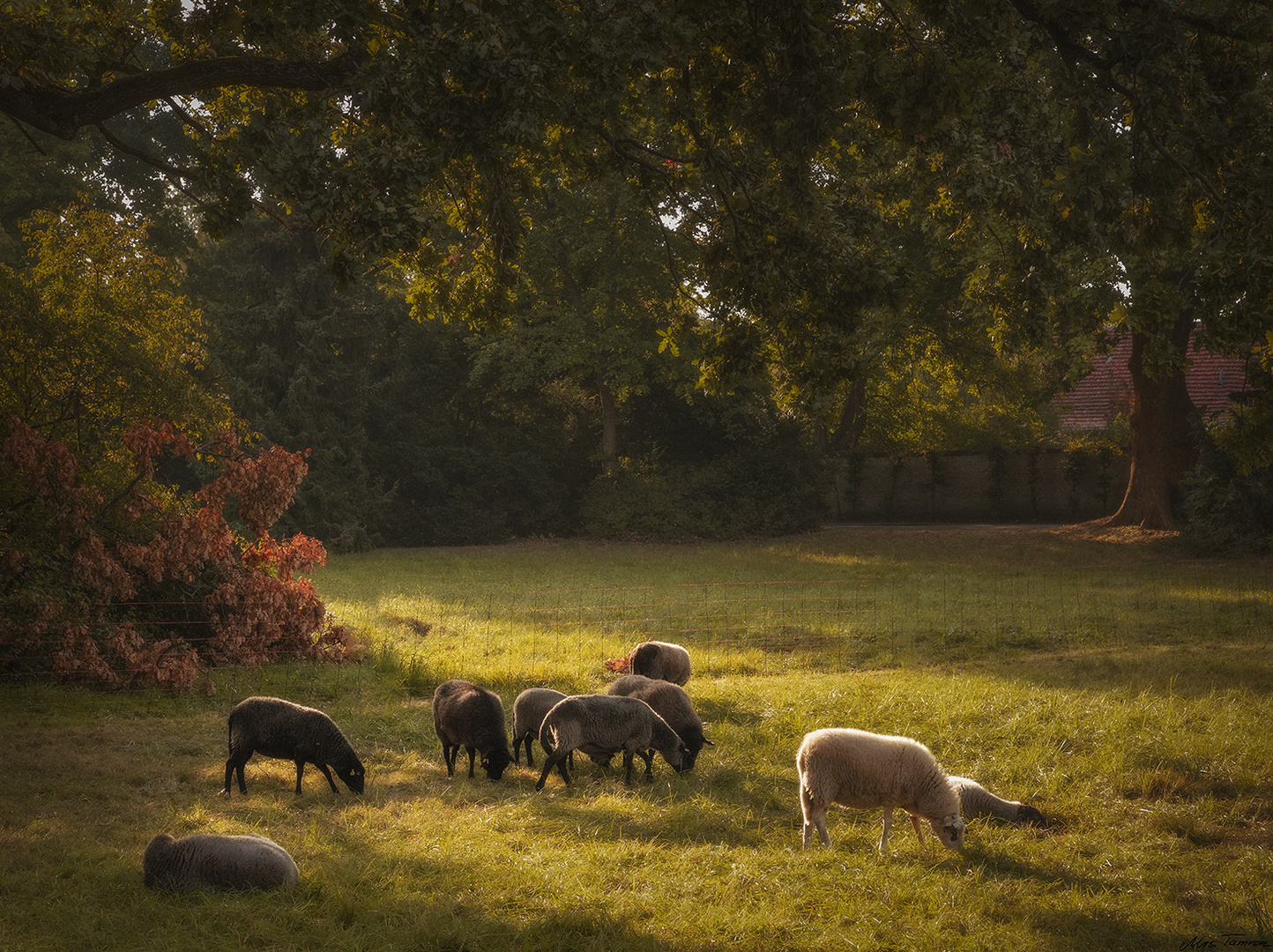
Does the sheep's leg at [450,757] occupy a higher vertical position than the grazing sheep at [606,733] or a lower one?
lower

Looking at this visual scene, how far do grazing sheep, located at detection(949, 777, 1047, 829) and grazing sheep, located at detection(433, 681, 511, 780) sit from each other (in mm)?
3849

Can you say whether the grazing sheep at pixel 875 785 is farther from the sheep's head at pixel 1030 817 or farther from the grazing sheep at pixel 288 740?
the grazing sheep at pixel 288 740

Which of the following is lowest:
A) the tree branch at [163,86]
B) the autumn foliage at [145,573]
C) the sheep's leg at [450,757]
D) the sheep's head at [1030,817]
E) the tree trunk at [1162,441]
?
the sheep's leg at [450,757]

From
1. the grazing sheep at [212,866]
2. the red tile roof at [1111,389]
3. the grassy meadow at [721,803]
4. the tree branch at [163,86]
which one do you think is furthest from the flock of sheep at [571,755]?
the red tile roof at [1111,389]

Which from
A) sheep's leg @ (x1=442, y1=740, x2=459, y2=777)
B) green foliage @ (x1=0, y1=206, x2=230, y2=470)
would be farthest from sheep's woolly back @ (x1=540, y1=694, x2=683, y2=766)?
green foliage @ (x1=0, y1=206, x2=230, y2=470)

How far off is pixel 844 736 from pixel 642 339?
2679cm

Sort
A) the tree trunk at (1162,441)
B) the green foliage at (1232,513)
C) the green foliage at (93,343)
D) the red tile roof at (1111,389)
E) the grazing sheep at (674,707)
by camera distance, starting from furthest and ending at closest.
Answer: the red tile roof at (1111,389) → the tree trunk at (1162,441) → the green foliage at (1232,513) → the green foliage at (93,343) → the grazing sheep at (674,707)

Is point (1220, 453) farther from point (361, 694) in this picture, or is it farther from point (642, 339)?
point (361, 694)

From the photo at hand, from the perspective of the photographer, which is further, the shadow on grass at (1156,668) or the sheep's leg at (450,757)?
the shadow on grass at (1156,668)

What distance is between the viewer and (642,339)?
32.8 m

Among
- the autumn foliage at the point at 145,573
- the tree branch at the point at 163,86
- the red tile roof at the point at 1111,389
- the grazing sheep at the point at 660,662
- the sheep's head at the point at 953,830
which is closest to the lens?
the sheep's head at the point at 953,830

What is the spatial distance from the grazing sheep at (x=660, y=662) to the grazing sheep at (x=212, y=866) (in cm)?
611

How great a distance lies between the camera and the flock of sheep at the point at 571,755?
560 cm

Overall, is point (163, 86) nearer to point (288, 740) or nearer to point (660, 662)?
point (288, 740)
